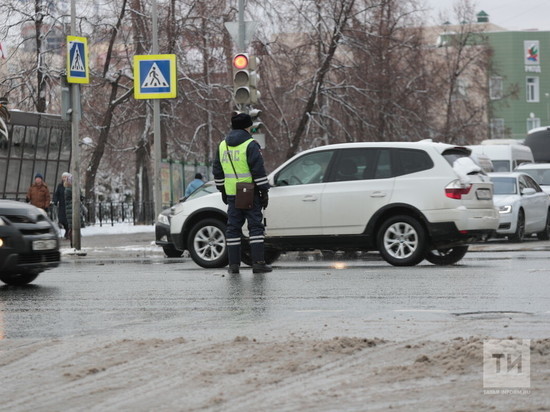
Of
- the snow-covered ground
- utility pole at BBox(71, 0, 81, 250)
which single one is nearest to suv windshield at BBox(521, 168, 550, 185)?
the snow-covered ground

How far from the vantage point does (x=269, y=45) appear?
121 feet

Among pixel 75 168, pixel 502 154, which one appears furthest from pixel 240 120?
pixel 502 154

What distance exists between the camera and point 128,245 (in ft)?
88.1

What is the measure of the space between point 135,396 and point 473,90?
181ft

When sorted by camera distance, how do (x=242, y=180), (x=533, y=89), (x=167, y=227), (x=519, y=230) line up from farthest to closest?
(x=533, y=89)
(x=519, y=230)
(x=167, y=227)
(x=242, y=180)

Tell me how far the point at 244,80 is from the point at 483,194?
20.6ft

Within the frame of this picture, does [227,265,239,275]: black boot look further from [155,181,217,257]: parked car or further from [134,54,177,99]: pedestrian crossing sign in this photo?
[134,54,177,99]: pedestrian crossing sign

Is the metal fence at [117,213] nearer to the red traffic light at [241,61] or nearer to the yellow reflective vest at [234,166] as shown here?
the red traffic light at [241,61]

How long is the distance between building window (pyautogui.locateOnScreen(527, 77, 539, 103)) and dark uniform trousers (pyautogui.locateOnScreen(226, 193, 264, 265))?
9505cm

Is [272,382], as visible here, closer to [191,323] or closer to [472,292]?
[191,323]

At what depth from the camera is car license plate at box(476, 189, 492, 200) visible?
1585 cm

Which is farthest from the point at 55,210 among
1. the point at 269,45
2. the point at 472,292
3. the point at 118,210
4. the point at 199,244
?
the point at 472,292

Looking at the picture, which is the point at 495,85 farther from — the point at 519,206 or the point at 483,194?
the point at 483,194

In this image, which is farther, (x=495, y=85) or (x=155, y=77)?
(x=495, y=85)
